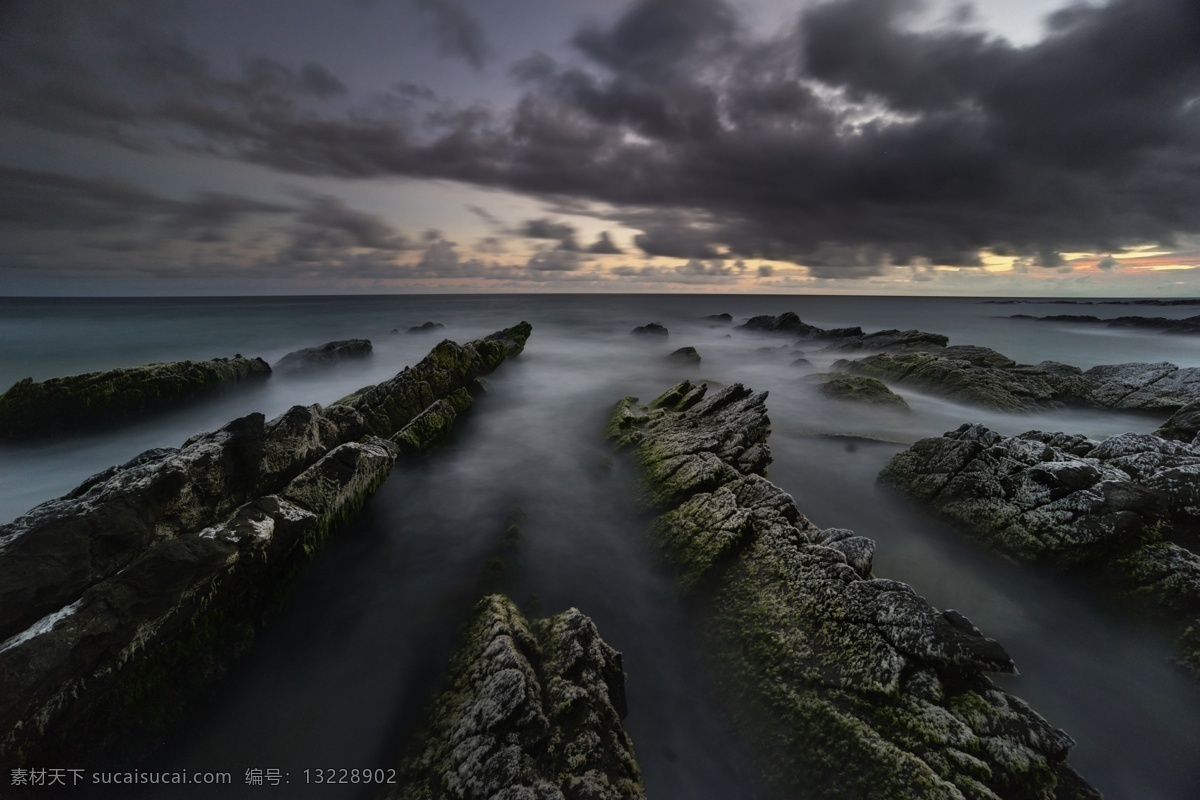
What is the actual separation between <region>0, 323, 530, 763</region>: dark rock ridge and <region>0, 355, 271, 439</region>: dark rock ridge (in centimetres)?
718

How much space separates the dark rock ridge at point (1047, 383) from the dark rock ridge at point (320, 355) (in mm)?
23649

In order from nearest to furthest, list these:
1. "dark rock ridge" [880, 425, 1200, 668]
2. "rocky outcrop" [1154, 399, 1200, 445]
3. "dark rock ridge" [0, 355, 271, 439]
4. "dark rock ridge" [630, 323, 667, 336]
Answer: "dark rock ridge" [880, 425, 1200, 668] → "rocky outcrop" [1154, 399, 1200, 445] → "dark rock ridge" [0, 355, 271, 439] → "dark rock ridge" [630, 323, 667, 336]

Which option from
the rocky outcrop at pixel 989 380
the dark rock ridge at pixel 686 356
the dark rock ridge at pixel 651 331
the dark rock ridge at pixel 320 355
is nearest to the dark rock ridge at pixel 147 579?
the dark rock ridge at pixel 320 355

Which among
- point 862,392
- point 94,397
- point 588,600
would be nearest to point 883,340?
point 862,392

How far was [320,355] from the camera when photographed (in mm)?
19438

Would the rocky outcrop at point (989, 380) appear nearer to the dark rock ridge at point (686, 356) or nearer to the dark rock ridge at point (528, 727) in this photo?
the dark rock ridge at point (686, 356)

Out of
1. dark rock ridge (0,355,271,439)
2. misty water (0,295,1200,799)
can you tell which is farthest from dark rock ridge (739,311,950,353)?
dark rock ridge (0,355,271,439)

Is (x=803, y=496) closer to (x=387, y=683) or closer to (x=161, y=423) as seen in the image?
(x=387, y=683)

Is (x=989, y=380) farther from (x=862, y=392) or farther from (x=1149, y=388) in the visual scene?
(x=862, y=392)

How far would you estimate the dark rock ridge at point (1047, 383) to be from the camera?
1309 cm

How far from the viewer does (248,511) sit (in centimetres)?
495

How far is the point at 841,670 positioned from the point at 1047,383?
1661cm

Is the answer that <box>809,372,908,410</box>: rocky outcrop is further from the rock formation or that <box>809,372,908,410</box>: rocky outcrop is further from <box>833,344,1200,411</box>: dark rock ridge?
<box>833,344,1200,411</box>: dark rock ridge

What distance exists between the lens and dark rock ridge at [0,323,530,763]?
337 centimetres
